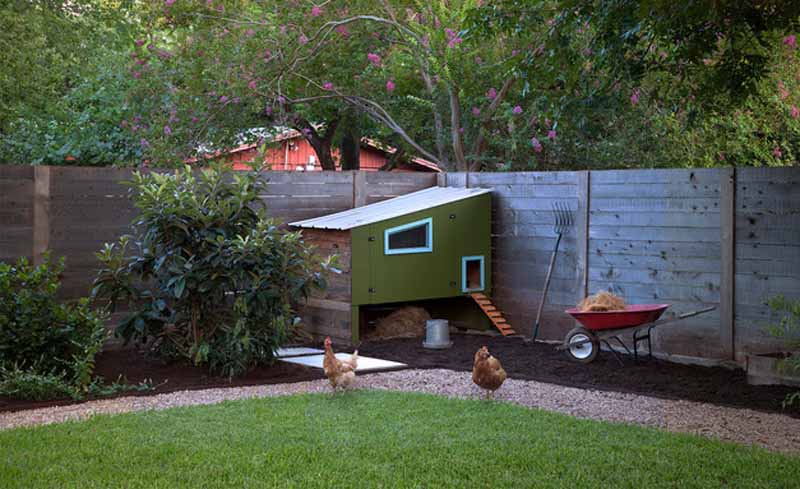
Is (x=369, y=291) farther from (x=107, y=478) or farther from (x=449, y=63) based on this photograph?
(x=107, y=478)

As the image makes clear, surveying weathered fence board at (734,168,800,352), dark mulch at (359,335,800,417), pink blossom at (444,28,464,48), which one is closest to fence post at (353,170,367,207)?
dark mulch at (359,335,800,417)

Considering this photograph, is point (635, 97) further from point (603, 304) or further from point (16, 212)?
point (16, 212)

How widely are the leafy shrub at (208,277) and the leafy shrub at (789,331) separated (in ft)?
12.3

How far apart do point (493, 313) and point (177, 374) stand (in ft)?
12.8

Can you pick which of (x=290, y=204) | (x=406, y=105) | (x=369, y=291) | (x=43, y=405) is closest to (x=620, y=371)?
(x=369, y=291)

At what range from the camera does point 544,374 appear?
802 centimetres

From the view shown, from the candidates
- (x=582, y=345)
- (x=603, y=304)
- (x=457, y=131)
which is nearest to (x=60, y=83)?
(x=457, y=131)

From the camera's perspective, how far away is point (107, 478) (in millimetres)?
4551

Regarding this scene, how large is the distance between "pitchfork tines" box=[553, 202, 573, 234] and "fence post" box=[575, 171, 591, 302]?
0.38 ft

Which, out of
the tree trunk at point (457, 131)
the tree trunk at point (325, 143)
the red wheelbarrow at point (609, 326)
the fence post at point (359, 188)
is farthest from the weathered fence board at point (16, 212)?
the tree trunk at point (325, 143)

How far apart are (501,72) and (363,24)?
2580 millimetres

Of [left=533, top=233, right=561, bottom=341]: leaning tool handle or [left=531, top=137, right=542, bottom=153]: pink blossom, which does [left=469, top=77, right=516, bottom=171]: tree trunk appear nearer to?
[left=531, top=137, right=542, bottom=153]: pink blossom

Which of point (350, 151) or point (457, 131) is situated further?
point (350, 151)

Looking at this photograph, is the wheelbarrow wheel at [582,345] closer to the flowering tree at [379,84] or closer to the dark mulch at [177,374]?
the dark mulch at [177,374]
